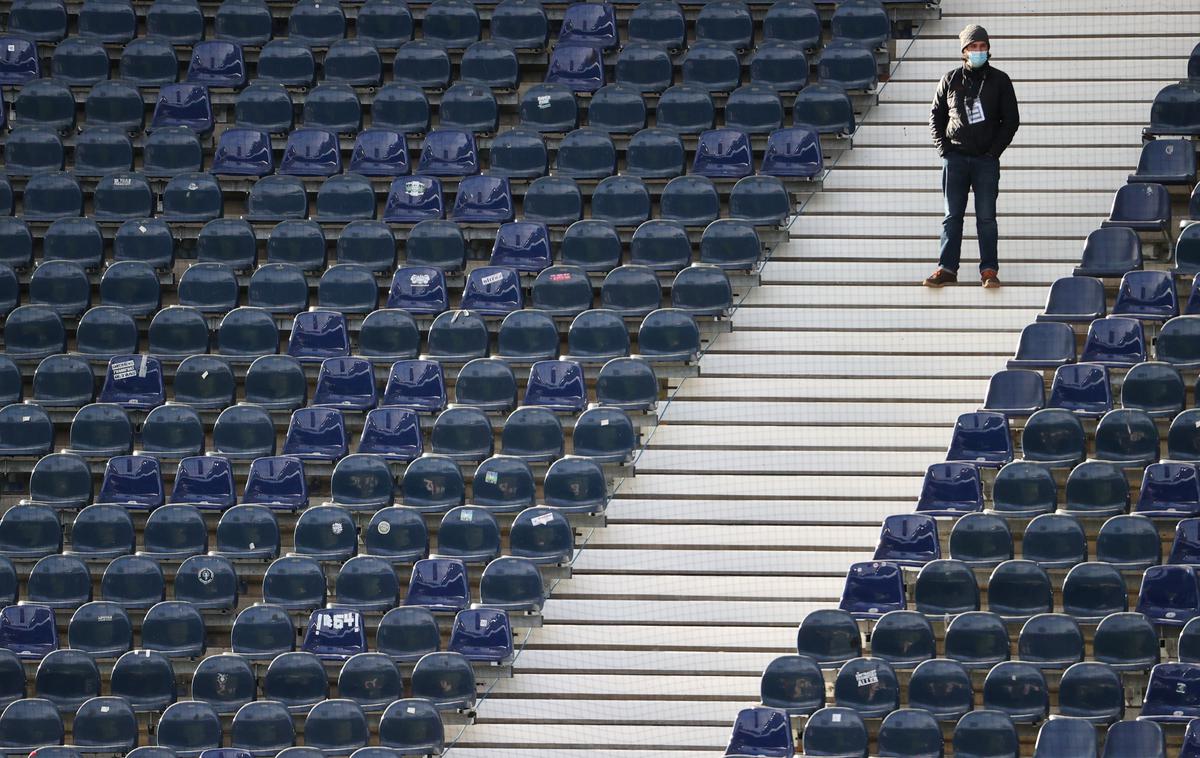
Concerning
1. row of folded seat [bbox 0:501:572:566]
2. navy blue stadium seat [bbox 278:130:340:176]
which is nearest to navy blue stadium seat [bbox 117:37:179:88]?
navy blue stadium seat [bbox 278:130:340:176]

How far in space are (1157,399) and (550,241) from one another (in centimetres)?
419

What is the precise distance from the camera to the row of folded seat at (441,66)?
642 inches

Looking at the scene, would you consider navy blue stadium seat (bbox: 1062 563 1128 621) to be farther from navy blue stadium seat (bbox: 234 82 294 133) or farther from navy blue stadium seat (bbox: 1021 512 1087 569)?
navy blue stadium seat (bbox: 234 82 294 133)

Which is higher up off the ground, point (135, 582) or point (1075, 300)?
point (1075, 300)

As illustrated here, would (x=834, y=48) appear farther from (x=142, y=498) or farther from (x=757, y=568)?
(x=142, y=498)

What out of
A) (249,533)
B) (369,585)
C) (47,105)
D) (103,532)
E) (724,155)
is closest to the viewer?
(369,585)

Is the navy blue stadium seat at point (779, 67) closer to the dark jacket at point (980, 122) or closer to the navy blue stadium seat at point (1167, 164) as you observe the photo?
the dark jacket at point (980, 122)

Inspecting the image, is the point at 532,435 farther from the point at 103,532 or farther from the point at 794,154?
the point at 794,154

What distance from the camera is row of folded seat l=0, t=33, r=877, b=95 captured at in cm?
1630

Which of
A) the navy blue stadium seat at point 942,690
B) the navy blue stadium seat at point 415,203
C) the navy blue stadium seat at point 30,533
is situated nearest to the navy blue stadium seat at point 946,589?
the navy blue stadium seat at point 942,690

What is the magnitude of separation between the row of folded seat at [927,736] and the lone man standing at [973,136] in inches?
142

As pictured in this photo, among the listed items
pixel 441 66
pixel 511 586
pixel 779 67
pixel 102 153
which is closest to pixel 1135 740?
pixel 511 586

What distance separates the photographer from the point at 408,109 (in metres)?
16.2

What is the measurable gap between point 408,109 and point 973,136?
409 cm
